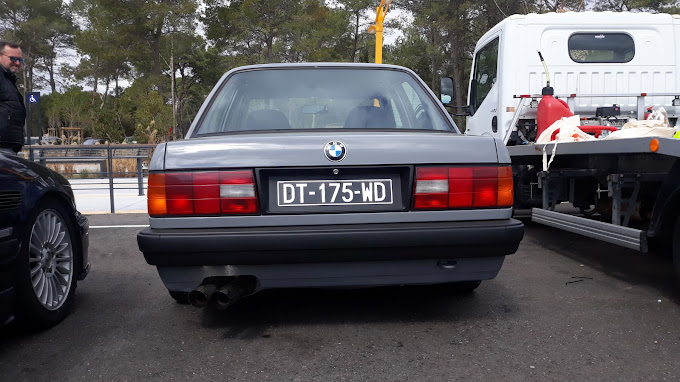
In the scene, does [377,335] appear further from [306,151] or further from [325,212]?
[306,151]

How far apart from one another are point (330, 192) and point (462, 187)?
0.65 meters

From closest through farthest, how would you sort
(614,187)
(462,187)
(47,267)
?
(462,187), (47,267), (614,187)

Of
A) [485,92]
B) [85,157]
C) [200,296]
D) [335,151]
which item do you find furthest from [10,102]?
[85,157]

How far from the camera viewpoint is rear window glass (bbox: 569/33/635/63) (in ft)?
21.9

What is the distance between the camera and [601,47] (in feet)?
21.9

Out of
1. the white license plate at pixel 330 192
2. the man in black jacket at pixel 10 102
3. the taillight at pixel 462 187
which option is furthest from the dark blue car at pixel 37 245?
the taillight at pixel 462 187

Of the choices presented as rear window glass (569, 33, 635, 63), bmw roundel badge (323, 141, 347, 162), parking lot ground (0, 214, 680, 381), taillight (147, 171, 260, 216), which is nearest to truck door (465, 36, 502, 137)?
rear window glass (569, 33, 635, 63)

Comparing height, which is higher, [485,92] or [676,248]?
[485,92]

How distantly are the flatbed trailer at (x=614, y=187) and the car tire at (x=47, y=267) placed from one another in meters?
3.36

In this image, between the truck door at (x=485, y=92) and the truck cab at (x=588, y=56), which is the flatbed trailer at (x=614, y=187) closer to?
the truck cab at (x=588, y=56)

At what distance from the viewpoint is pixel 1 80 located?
439cm

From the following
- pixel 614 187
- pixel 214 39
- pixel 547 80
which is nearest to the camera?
pixel 614 187

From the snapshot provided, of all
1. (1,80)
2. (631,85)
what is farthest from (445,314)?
(631,85)

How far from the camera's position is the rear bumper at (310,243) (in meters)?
2.71
